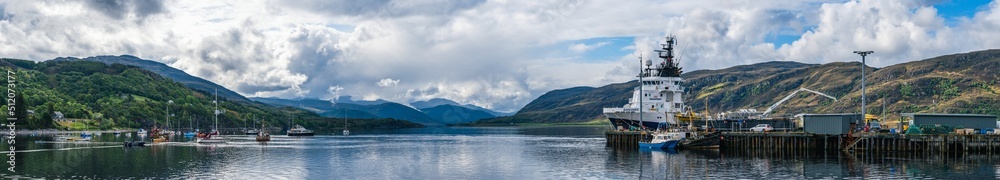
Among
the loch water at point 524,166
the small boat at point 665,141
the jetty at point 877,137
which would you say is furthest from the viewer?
the small boat at point 665,141

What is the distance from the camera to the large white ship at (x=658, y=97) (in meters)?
168

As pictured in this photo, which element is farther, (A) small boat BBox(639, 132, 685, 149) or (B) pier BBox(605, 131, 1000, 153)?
(A) small boat BBox(639, 132, 685, 149)

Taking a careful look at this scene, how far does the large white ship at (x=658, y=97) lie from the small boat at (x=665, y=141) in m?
47.4

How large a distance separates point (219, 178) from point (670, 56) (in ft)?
385

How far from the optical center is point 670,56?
172m

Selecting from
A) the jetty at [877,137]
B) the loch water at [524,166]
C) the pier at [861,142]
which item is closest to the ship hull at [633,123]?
the pier at [861,142]

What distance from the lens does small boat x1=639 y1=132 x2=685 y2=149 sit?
116312 millimetres

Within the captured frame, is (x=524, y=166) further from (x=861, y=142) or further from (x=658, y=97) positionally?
(x=658, y=97)

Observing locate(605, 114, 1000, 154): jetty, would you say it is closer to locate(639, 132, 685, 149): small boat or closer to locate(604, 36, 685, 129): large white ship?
locate(639, 132, 685, 149): small boat

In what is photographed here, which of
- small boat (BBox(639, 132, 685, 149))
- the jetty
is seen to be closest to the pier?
the jetty

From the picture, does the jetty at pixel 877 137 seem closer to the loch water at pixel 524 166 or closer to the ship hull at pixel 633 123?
the loch water at pixel 524 166

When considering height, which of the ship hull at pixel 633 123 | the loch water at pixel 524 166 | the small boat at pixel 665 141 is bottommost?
the loch water at pixel 524 166

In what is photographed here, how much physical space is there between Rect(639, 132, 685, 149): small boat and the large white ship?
47.4m

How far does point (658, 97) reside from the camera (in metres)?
169
